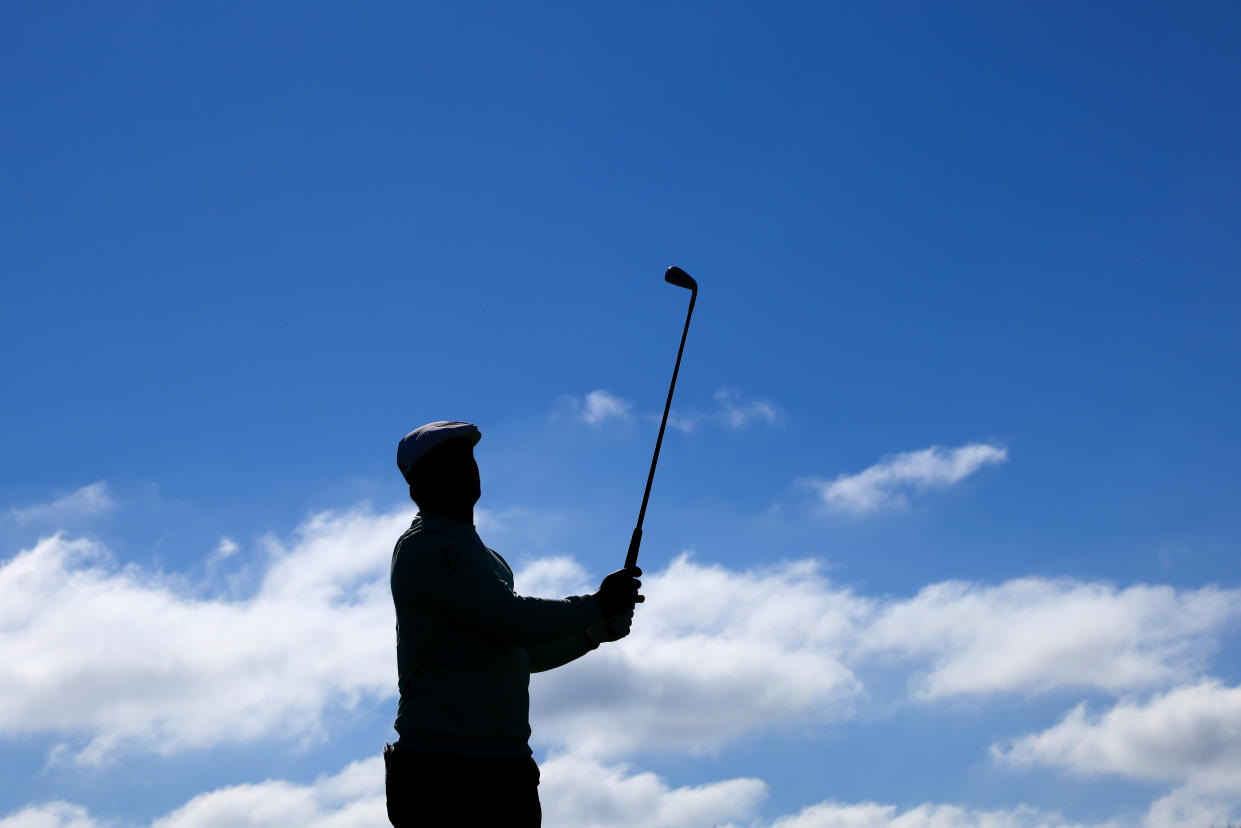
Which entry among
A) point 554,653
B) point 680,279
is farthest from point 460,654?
point 680,279

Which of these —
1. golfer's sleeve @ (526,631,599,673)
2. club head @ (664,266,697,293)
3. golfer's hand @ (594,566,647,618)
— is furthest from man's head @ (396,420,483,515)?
club head @ (664,266,697,293)

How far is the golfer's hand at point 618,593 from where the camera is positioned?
586 cm

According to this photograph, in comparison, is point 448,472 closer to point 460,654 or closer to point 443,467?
point 443,467

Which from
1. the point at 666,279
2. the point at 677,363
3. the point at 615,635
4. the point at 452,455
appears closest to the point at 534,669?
the point at 615,635

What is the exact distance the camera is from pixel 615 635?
591cm

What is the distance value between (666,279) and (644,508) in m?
1.76

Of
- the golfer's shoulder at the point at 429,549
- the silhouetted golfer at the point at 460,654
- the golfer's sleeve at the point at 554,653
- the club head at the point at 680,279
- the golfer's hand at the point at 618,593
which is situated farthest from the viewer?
the club head at the point at 680,279

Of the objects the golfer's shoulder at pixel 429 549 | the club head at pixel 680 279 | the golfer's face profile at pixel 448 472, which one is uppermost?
the club head at pixel 680 279

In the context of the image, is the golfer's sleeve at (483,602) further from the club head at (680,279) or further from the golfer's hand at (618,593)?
the club head at (680,279)

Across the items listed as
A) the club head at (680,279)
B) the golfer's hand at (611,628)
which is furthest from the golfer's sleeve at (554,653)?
the club head at (680,279)

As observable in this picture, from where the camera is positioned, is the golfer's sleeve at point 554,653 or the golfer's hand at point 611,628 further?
the golfer's sleeve at point 554,653

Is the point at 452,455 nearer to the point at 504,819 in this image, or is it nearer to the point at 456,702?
the point at 456,702

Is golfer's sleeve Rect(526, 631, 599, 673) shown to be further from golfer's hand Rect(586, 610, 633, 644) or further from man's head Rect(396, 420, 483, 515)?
man's head Rect(396, 420, 483, 515)

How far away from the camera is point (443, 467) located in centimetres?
594
